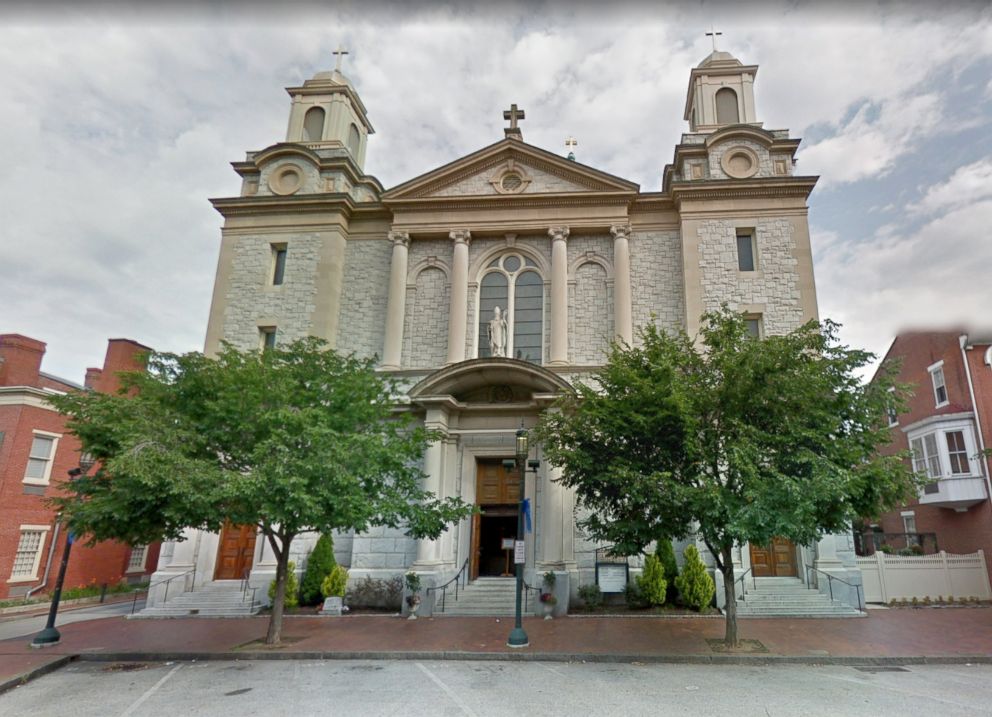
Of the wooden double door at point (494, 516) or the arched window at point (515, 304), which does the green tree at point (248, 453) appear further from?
the arched window at point (515, 304)

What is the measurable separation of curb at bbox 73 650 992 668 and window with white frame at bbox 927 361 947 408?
15245 millimetres

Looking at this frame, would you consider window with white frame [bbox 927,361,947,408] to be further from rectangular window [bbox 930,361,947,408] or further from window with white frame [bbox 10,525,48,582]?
window with white frame [bbox 10,525,48,582]

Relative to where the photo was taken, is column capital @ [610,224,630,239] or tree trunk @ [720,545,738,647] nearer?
tree trunk @ [720,545,738,647]

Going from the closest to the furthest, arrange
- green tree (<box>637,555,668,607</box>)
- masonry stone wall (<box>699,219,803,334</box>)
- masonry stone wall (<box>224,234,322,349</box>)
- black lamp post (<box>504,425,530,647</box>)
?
black lamp post (<box>504,425,530,647</box>), green tree (<box>637,555,668,607</box>), masonry stone wall (<box>699,219,803,334</box>), masonry stone wall (<box>224,234,322,349</box>)

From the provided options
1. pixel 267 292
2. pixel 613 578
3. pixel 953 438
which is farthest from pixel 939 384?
pixel 267 292

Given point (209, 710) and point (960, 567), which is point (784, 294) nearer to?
point (960, 567)

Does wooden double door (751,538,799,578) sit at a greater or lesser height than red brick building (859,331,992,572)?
lesser

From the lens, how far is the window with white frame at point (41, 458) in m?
22.7

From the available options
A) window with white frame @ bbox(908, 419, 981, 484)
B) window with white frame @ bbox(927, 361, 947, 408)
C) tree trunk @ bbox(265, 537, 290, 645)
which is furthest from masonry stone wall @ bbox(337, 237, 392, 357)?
window with white frame @ bbox(927, 361, 947, 408)

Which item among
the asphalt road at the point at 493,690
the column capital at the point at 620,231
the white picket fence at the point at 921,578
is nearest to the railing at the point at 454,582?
the asphalt road at the point at 493,690

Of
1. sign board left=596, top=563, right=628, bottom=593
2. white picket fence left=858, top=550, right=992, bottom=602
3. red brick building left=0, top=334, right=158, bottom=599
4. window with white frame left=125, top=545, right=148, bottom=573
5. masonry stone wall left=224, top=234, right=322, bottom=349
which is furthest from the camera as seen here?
window with white frame left=125, top=545, right=148, bottom=573

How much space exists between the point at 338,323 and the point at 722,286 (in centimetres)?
1354

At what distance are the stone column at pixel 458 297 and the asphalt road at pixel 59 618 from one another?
13160 mm

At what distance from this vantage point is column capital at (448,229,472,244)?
22.3 m
